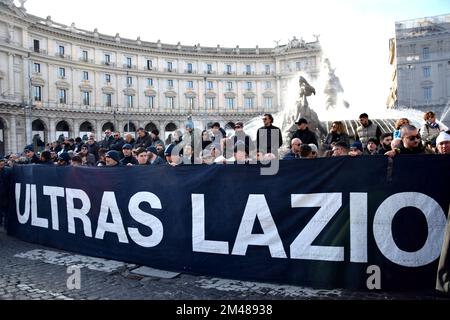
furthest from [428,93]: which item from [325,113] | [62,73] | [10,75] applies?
[10,75]

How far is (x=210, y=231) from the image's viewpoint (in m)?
5.20

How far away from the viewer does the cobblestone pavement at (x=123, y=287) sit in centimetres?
438

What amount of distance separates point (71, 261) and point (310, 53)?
73693 mm

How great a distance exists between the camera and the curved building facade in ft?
160

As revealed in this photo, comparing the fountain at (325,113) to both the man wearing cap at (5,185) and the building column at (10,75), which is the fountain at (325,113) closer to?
the man wearing cap at (5,185)

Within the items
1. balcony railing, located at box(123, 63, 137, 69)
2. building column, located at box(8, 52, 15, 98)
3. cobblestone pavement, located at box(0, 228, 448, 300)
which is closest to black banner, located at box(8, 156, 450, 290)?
cobblestone pavement, located at box(0, 228, 448, 300)

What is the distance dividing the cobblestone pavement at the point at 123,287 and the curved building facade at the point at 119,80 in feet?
154

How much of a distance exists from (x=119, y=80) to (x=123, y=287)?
6280cm

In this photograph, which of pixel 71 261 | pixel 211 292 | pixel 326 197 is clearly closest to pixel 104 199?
pixel 71 261

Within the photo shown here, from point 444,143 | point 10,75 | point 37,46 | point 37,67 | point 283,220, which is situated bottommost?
point 283,220

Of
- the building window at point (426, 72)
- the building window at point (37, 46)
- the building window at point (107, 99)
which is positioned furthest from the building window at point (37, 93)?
the building window at point (426, 72)

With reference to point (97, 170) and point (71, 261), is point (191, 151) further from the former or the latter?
point (71, 261)

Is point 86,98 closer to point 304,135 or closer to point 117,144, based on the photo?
point 117,144

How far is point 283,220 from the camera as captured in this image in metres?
4.76
